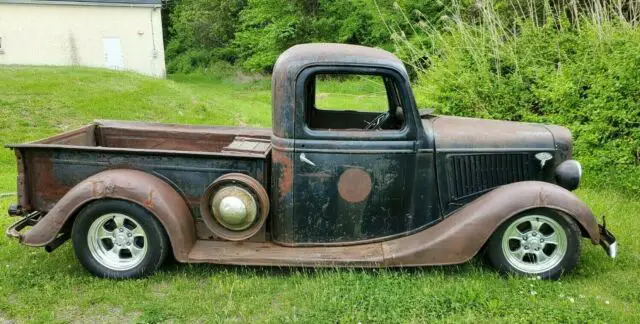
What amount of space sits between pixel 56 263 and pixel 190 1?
3905 centimetres

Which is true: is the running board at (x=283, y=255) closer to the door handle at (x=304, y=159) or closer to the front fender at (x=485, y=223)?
the front fender at (x=485, y=223)

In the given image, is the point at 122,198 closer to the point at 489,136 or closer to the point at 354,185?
the point at 354,185

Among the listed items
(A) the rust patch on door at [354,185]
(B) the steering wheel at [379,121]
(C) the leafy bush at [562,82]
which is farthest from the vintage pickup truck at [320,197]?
(C) the leafy bush at [562,82]

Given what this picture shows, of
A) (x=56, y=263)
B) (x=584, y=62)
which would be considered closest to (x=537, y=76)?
(x=584, y=62)

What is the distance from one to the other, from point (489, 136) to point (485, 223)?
0.79m

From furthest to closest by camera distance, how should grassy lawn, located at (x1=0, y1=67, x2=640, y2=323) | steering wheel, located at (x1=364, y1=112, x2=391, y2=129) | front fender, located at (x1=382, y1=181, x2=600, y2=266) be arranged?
steering wheel, located at (x1=364, y1=112, x2=391, y2=129), front fender, located at (x1=382, y1=181, x2=600, y2=266), grassy lawn, located at (x1=0, y1=67, x2=640, y2=323)

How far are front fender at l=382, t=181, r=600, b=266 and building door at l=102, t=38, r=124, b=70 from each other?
2336cm

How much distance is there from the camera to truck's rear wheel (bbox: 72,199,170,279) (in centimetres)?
412

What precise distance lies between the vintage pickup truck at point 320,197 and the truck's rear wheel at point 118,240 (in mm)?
11

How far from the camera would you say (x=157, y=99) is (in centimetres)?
1340

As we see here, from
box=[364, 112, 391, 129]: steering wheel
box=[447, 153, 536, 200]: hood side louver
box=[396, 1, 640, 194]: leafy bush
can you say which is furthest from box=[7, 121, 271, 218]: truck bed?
box=[396, 1, 640, 194]: leafy bush

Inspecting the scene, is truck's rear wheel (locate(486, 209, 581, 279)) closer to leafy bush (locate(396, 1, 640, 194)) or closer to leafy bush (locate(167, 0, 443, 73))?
leafy bush (locate(396, 1, 640, 194))

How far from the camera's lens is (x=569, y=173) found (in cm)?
437

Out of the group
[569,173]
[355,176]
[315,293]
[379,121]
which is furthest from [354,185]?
[569,173]
